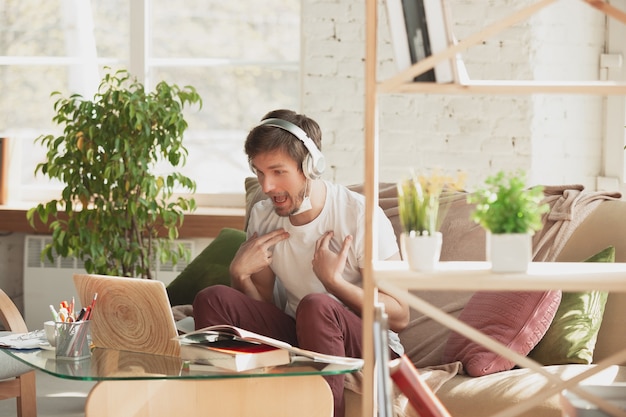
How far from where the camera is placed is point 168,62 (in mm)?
5156

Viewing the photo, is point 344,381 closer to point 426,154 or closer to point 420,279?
point 420,279

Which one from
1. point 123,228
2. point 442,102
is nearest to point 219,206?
point 123,228

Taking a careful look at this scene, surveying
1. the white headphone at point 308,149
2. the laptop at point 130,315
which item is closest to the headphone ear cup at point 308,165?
the white headphone at point 308,149

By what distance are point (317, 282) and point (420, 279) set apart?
105 cm

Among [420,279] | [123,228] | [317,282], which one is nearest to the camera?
[420,279]

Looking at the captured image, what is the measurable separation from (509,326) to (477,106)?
1958mm

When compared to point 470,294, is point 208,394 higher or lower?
lower

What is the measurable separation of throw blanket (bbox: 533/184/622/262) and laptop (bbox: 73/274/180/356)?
1.21m

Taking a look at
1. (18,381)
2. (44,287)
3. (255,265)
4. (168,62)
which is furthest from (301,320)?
(168,62)

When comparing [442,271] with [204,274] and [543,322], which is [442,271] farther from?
[204,274]

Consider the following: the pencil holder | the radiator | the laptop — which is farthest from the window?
the pencil holder

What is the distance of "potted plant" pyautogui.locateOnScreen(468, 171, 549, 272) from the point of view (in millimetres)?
1895

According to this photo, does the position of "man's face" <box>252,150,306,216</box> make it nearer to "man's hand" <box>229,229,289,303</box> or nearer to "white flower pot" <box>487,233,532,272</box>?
"man's hand" <box>229,229,289,303</box>

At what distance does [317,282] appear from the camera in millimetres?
2941
